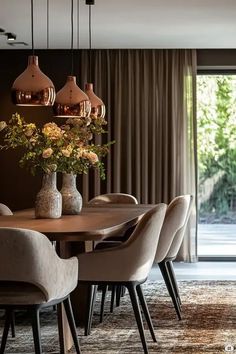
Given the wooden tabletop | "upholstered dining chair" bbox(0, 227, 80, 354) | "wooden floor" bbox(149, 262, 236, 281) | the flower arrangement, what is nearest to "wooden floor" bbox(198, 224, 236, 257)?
"wooden floor" bbox(149, 262, 236, 281)

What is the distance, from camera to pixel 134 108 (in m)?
8.88

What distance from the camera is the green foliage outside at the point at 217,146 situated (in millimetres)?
9141

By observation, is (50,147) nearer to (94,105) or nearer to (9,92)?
(94,105)

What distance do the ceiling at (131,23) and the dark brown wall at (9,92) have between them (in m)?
0.26

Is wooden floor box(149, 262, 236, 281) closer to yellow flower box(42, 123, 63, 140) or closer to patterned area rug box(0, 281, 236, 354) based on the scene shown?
patterned area rug box(0, 281, 236, 354)

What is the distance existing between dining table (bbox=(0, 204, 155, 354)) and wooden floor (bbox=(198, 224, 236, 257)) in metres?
3.14

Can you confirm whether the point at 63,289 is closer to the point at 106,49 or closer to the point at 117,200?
the point at 117,200

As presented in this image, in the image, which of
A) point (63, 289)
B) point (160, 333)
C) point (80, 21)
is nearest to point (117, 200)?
point (80, 21)

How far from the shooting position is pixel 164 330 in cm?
512

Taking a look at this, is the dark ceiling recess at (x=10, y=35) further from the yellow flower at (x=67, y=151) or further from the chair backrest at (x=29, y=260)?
the chair backrest at (x=29, y=260)

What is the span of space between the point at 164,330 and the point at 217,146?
4.38 m

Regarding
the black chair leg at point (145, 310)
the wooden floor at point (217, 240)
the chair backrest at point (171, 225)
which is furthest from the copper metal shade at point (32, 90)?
the wooden floor at point (217, 240)

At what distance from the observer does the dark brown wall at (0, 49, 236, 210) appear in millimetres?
8914

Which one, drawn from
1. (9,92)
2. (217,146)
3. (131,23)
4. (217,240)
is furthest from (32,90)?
(217,240)
